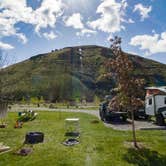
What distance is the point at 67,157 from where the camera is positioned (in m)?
10.6

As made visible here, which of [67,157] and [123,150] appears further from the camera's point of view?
[123,150]

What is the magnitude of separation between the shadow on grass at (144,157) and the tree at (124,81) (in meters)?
1.42

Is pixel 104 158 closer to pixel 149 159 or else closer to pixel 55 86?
pixel 149 159

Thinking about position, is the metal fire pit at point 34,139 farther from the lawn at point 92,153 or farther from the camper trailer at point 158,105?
the camper trailer at point 158,105

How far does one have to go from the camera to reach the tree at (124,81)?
1298 cm

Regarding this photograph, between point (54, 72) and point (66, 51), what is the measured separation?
50630 millimetres

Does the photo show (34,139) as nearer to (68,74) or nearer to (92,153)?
Result: (92,153)

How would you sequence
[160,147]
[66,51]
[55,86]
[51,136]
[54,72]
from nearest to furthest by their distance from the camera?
[160,147], [51,136], [55,86], [54,72], [66,51]

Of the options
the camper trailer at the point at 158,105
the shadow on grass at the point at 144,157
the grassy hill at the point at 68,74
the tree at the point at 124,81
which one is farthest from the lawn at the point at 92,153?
the grassy hill at the point at 68,74

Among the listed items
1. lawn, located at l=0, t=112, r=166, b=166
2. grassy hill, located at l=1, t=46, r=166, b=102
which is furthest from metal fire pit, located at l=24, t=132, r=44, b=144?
grassy hill, located at l=1, t=46, r=166, b=102

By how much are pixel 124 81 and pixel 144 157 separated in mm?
3885

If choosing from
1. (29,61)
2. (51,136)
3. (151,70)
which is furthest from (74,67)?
(51,136)

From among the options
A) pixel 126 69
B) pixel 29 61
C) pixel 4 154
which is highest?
pixel 29 61

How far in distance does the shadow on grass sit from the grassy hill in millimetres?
72177
